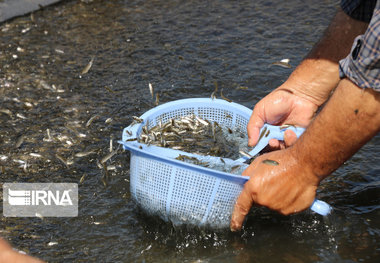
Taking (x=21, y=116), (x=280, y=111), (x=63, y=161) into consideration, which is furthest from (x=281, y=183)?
(x=21, y=116)

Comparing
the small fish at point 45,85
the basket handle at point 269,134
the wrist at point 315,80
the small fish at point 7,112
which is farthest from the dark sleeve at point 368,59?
the small fish at point 45,85

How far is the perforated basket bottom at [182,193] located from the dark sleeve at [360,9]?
1.51 meters

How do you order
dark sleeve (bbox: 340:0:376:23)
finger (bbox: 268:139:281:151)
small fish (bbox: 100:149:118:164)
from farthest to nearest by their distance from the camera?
small fish (bbox: 100:149:118:164)
finger (bbox: 268:139:281:151)
dark sleeve (bbox: 340:0:376:23)

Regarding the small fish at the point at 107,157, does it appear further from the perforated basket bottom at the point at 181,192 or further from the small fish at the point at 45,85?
the small fish at the point at 45,85

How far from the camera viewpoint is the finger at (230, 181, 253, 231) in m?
3.48

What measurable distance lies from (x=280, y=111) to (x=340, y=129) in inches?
45.7

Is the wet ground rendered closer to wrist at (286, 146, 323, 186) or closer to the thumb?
the thumb

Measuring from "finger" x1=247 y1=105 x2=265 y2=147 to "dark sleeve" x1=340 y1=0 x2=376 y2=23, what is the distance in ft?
3.23

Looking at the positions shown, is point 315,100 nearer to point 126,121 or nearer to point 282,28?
point 126,121

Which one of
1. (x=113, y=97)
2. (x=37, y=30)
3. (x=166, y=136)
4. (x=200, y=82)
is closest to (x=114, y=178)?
(x=166, y=136)

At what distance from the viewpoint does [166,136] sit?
4.36 m

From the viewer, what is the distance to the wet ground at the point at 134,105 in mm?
3850

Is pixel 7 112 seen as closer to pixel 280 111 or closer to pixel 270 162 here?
pixel 280 111

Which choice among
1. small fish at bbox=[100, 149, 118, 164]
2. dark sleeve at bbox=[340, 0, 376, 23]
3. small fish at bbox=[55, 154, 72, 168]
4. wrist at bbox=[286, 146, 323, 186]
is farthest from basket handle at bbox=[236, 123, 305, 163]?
small fish at bbox=[55, 154, 72, 168]
